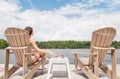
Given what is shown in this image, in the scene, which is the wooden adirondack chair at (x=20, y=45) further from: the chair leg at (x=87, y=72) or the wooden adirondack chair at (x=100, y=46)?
the wooden adirondack chair at (x=100, y=46)

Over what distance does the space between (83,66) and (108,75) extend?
58 centimetres

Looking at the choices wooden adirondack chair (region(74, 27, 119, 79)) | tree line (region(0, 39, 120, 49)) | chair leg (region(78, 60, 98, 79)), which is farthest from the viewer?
tree line (region(0, 39, 120, 49))

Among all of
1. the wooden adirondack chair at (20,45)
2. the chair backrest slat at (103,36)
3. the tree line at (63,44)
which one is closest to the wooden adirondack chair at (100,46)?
the chair backrest slat at (103,36)

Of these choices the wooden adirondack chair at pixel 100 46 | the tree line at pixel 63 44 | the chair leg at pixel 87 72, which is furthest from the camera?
the tree line at pixel 63 44

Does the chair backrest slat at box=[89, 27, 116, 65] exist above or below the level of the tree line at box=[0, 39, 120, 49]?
above

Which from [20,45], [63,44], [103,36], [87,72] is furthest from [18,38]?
[63,44]

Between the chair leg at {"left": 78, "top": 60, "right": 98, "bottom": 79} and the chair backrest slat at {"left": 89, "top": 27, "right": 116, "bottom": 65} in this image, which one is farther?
the chair backrest slat at {"left": 89, "top": 27, "right": 116, "bottom": 65}

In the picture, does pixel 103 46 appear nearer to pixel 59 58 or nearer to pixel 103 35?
pixel 103 35

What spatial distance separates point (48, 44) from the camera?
26000 mm

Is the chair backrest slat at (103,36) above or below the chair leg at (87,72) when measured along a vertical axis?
above

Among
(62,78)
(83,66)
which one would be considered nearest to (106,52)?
(83,66)

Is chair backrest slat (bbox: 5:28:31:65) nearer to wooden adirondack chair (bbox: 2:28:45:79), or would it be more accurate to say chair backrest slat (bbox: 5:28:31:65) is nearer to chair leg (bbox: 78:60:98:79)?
wooden adirondack chair (bbox: 2:28:45:79)

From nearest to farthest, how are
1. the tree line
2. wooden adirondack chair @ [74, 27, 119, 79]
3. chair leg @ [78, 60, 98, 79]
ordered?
chair leg @ [78, 60, 98, 79] → wooden adirondack chair @ [74, 27, 119, 79] → the tree line

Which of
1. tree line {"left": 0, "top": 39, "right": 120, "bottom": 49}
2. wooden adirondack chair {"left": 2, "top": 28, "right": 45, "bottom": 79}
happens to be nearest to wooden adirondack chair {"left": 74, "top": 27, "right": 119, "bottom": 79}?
wooden adirondack chair {"left": 2, "top": 28, "right": 45, "bottom": 79}
